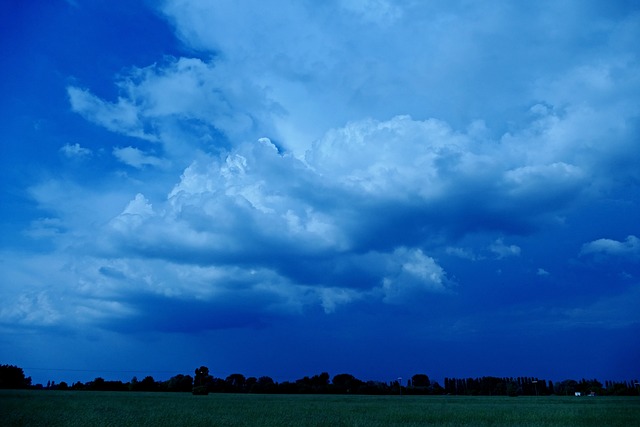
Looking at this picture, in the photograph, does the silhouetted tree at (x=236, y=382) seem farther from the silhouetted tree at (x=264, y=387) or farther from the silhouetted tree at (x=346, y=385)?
the silhouetted tree at (x=346, y=385)

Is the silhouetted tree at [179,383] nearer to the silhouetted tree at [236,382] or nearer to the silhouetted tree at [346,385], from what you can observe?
the silhouetted tree at [236,382]

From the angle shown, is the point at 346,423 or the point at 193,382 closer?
the point at 346,423

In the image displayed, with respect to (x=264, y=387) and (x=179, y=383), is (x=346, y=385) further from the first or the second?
(x=179, y=383)

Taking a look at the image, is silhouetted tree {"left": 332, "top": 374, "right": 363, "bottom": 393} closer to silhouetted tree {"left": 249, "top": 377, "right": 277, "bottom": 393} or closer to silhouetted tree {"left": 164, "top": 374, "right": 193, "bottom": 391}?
silhouetted tree {"left": 249, "top": 377, "right": 277, "bottom": 393}

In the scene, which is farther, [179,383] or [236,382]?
[236,382]

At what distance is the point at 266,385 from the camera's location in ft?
542

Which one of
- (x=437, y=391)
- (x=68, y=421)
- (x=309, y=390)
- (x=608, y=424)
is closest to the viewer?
→ (x=68, y=421)

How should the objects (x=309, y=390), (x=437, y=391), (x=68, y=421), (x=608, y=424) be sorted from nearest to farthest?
(x=68, y=421)
(x=608, y=424)
(x=309, y=390)
(x=437, y=391)

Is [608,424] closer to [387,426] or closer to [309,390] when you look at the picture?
[387,426]

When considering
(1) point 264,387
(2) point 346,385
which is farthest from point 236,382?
(2) point 346,385

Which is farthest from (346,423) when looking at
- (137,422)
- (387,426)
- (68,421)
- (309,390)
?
(309,390)

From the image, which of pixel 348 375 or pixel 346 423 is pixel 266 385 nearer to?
pixel 348 375

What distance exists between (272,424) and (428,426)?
973 centimetres

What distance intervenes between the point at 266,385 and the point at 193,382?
886 inches
